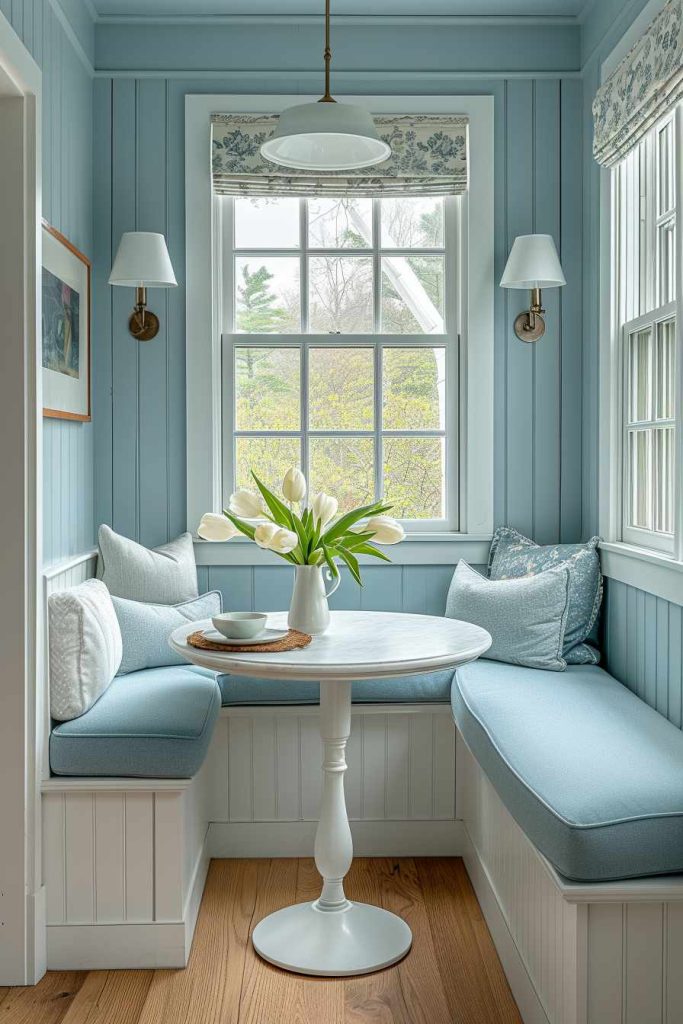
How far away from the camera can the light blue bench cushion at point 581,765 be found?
1.90 m

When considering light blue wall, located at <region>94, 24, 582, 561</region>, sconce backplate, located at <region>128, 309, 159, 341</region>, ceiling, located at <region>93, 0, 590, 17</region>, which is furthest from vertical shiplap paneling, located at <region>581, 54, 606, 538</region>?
sconce backplate, located at <region>128, 309, 159, 341</region>

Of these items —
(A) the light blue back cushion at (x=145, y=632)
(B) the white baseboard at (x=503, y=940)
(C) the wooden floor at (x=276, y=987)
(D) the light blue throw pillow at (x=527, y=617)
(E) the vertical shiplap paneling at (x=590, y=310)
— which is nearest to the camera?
(B) the white baseboard at (x=503, y=940)

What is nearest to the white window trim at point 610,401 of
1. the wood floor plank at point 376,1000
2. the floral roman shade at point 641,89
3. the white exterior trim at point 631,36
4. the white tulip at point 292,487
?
the white exterior trim at point 631,36

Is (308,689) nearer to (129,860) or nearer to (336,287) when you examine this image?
(129,860)

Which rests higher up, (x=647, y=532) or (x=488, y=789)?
(x=647, y=532)

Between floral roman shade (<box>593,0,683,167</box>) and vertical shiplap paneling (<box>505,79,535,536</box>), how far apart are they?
0.41 m

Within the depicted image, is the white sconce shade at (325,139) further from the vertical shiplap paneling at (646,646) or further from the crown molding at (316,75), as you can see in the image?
the vertical shiplap paneling at (646,646)

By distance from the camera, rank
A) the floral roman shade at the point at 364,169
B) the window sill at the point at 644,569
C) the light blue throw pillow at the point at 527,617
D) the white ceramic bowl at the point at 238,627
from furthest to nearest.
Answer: the floral roman shade at the point at 364,169, the light blue throw pillow at the point at 527,617, the window sill at the point at 644,569, the white ceramic bowl at the point at 238,627

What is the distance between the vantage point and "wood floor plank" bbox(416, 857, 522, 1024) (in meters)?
2.34

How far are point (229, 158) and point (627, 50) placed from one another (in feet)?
4.52

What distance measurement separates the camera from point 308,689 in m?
3.13

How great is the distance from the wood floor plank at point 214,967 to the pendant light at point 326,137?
2.10 m

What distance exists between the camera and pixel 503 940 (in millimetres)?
2531

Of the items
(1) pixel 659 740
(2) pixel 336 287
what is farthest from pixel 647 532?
(2) pixel 336 287
